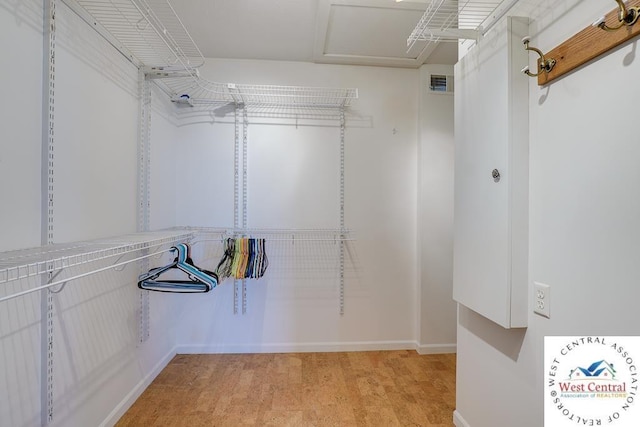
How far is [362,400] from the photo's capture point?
191 cm

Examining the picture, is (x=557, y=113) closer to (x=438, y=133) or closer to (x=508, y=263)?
(x=508, y=263)

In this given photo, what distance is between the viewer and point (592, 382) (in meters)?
0.91

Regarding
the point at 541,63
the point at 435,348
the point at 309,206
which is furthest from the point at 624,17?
the point at 435,348

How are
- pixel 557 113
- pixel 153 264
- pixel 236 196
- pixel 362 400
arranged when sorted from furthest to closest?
pixel 236 196 < pixel 153 264 < pixel 362 400 < pixel 557 113

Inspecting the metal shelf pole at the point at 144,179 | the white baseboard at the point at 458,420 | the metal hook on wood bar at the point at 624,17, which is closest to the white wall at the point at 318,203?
the metal shelf pole at the point at 144,179

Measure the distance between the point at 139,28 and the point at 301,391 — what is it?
2607mm

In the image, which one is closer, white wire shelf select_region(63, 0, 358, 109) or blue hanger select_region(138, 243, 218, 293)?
white wire shelf select_region(63, 0, 358, 109)

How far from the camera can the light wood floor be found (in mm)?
1735

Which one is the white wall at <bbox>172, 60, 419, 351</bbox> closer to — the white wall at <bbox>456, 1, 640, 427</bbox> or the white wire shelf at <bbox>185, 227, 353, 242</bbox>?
the white wire shelf at <bbox>185, 227, 353, 242</bbox>

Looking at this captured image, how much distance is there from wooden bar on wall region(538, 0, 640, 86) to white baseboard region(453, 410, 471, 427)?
5.98ft

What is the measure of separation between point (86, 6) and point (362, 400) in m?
2.87

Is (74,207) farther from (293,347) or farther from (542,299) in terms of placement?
(542,299)

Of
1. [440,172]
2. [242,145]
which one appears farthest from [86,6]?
[440,172]

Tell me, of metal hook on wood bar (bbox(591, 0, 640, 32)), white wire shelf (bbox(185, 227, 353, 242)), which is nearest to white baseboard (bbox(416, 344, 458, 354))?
white wire shelf (bbox(185, 227, 353, 242))
